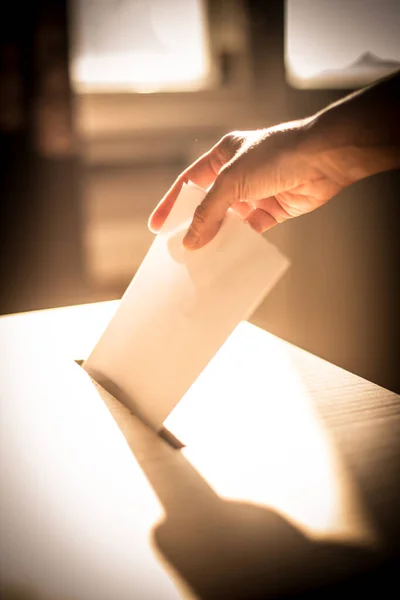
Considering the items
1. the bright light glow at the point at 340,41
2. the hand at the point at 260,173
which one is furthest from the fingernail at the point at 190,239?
the bright light glow at the point at 340,41

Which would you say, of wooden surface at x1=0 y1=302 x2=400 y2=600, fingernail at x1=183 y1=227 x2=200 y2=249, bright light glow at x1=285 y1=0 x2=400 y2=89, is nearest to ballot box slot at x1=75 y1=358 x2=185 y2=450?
wooden surface at x1=0 y1=302 x2=400 y2=600

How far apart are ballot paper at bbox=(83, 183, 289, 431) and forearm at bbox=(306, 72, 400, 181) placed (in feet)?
0.52

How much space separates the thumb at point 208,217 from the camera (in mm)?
678

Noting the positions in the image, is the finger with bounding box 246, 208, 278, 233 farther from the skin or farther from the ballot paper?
the ballot paper

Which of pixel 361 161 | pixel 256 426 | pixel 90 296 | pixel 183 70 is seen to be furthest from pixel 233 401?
pixel 183 70

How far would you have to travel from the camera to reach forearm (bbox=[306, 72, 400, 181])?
0.70 meters

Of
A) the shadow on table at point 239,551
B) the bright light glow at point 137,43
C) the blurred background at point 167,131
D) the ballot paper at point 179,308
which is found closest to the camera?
the shadow on table at point 239,551

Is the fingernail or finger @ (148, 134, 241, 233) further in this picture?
finger @ (148, 134, 241, 233)

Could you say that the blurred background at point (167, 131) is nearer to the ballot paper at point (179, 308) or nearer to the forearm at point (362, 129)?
the forearm at point (362, 129)

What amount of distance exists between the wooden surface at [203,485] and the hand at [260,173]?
0.22 m

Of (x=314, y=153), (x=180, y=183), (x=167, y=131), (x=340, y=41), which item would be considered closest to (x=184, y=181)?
(x=180, y=183)

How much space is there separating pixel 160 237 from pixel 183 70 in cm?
291

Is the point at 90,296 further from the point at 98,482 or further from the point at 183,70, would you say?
the point at 98,482

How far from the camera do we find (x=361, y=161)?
779 millimetres
